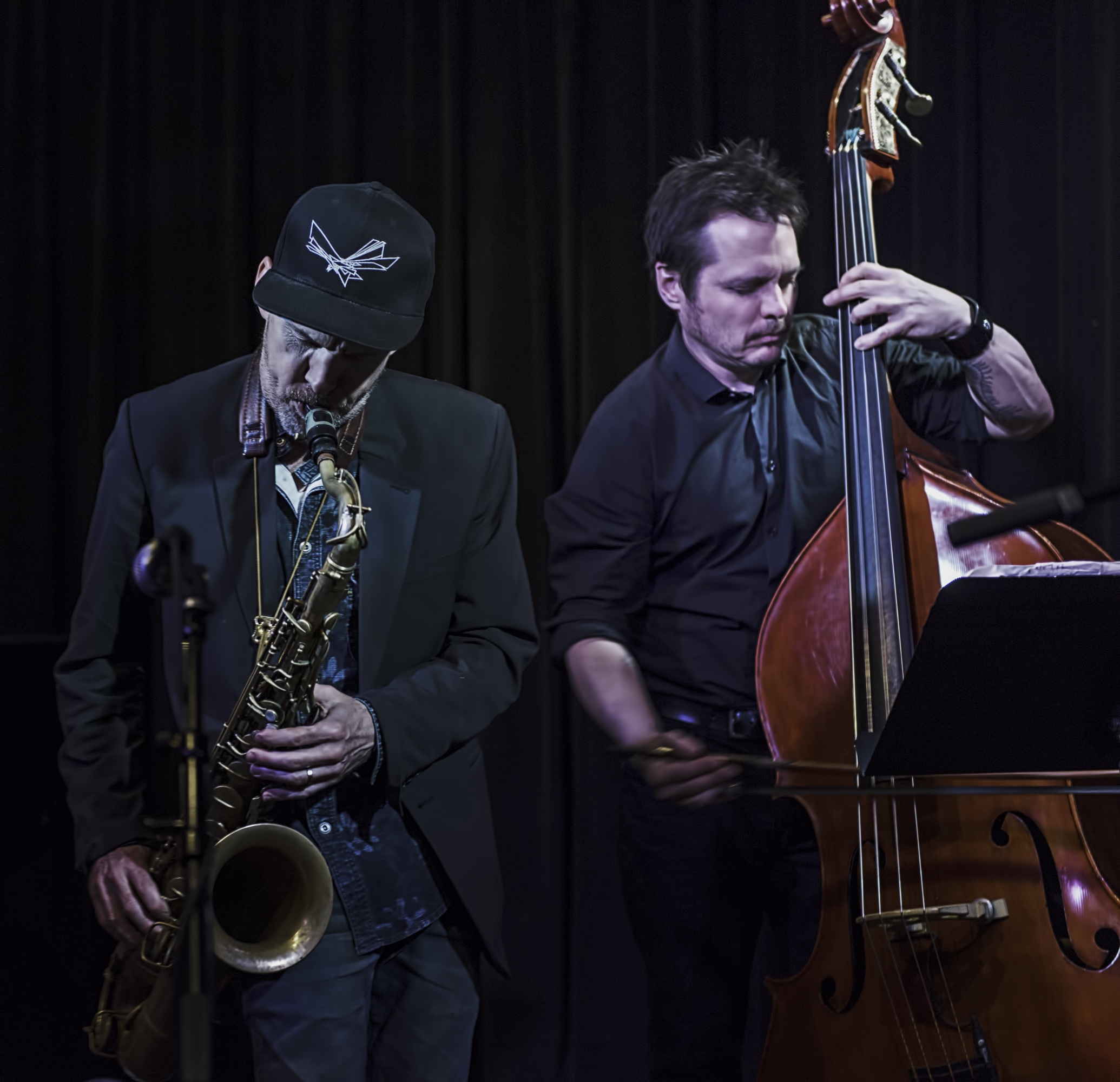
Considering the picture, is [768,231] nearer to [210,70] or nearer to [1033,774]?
[1033,774]

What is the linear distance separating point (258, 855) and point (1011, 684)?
3.96 feet

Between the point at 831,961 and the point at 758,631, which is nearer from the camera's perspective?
the point at 831,961

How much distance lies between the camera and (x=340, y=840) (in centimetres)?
189

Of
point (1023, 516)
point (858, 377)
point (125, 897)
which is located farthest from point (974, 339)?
point (125, 897)

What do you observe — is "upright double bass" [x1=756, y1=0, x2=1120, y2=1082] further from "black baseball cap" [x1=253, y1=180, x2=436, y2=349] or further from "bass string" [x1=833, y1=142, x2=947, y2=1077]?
"black baseball cap" [x1=253, y1=180, x2=436, y2=349]

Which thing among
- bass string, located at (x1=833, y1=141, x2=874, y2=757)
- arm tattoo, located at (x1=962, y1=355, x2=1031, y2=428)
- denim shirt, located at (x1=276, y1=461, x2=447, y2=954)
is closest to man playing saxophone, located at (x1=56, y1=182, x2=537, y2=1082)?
denim shirt, located at (x1=276, y1=461, x2=447, y2=954)

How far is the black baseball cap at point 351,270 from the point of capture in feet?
6.19

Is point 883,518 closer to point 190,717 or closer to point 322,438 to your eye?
point 322,438

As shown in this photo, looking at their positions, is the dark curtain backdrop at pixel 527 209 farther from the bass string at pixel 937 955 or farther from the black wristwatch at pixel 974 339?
the bass string at pixel 937 955

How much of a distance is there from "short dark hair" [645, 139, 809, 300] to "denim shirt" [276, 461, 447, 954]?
89 centimetres

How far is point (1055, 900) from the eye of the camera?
167 centimetres

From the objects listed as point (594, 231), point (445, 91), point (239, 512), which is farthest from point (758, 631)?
point (445, 91)

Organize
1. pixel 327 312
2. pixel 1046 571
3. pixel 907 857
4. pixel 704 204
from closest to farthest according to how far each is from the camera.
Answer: pixel 1046 571
pixel 907 857
pixel 327 312
pixel 704 204

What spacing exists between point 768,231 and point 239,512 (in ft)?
3.83
